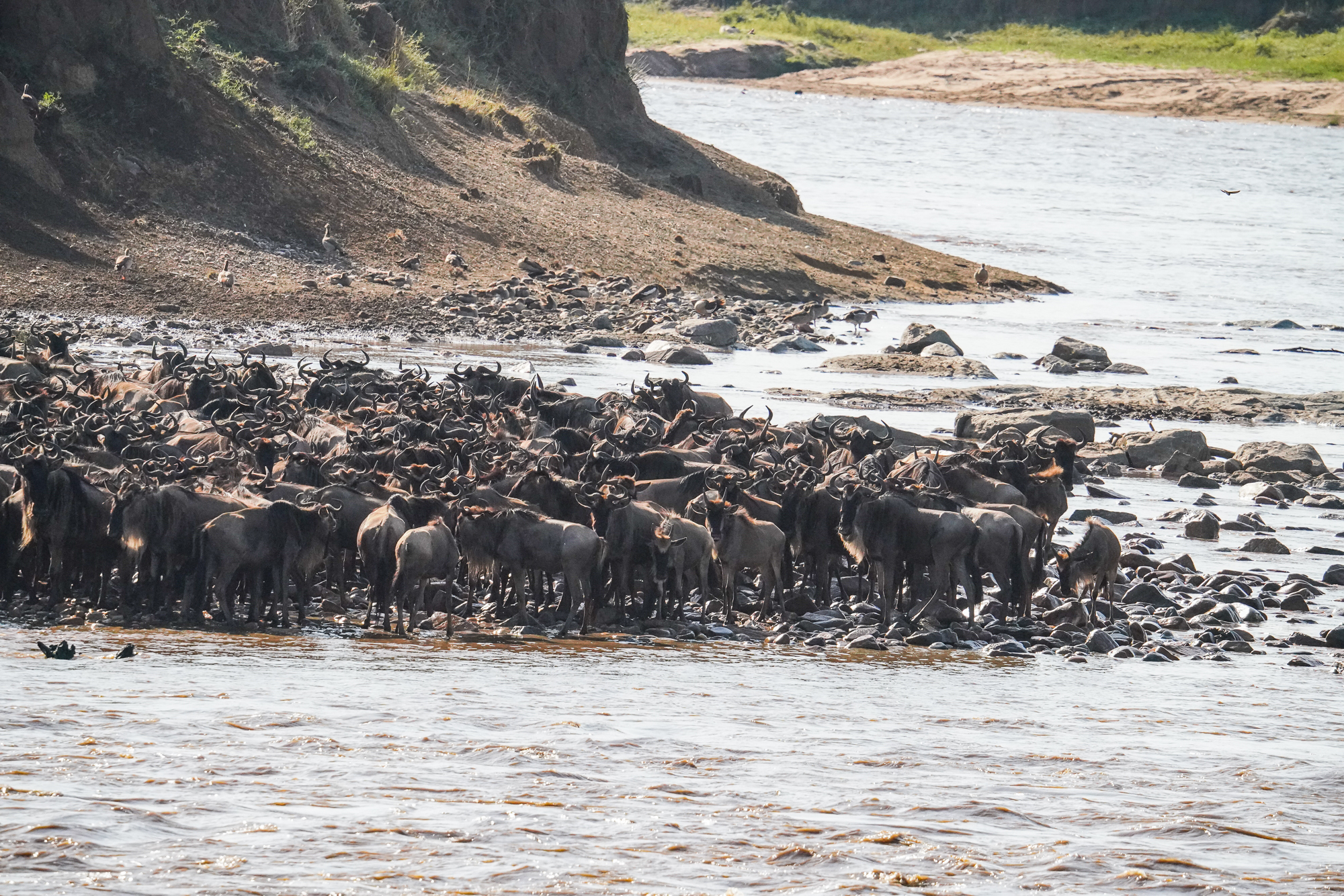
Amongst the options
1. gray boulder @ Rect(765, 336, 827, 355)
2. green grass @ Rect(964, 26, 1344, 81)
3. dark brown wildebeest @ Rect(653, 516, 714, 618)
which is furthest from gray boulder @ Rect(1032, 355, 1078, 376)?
green grass @ Rect(964, 26, 1344, 81)

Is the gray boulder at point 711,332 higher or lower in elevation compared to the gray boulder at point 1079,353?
higher

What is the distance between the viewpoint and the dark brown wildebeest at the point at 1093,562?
38.5ft

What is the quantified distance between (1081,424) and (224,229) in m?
14.8

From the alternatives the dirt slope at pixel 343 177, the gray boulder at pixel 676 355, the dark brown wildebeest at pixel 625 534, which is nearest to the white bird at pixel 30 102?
the dirt slope at pixel 343 177

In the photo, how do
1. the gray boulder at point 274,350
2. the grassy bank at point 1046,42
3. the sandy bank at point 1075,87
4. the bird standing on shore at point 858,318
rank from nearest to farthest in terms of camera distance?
the gray boulder at point 274,350
the bird standing on shore at point 858,318
the sandy bank at point 1075,87
the grassy bank at point 1046,42

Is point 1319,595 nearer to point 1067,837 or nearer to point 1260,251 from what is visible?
point 1067,837

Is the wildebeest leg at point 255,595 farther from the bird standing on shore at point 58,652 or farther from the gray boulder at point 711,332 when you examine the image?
the gray boulder at point 711,332

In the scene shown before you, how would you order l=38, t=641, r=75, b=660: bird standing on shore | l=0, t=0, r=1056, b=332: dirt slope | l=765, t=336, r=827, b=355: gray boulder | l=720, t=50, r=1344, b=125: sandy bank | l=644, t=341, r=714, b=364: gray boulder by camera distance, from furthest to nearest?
l=720, t=50, r=1344, b=125: sandy bank
l=765, t=336, r=827, b=355: gray boulder
l=0, t=0, r=1056, b=332: dirt slope
l=644, t=341, r=714, b=364: gray boulder
l=38, t=641, r=75, b=660: bird standing on shore

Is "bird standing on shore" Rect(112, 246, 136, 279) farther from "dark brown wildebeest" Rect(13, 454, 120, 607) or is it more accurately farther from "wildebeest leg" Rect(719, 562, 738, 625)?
"wildebeest leg" Rect(719, 562, 738, 625)

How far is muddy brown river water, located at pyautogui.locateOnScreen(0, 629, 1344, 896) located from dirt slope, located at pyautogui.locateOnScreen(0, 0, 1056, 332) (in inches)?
685

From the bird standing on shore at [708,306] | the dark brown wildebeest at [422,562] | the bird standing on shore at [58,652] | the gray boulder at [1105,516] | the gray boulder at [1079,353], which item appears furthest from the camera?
the bird standing on shore at [708,306]

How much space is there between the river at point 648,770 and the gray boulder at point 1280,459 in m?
6.37

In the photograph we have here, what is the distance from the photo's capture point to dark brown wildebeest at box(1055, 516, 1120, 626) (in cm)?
1175

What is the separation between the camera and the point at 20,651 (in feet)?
29.9
